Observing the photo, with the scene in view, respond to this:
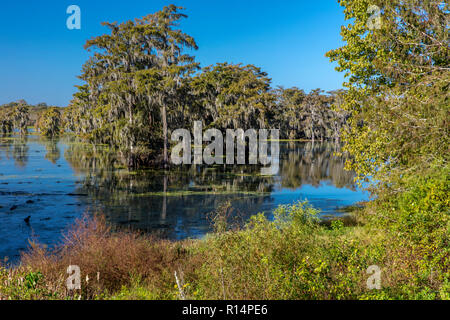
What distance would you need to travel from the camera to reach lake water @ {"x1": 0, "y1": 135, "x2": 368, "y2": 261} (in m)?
16.7

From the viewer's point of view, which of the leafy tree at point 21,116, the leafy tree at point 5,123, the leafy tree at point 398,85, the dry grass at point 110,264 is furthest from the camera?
the leafy tree at point 5,123

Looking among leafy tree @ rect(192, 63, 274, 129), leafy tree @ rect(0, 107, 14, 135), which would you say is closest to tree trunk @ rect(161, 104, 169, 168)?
leafy tree @ rect(192, 63, 274, 129)

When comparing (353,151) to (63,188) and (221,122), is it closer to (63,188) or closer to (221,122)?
(63,188)

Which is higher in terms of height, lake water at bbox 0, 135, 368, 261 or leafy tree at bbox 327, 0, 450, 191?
leafy tree at bbox 327, 0, 450, 191

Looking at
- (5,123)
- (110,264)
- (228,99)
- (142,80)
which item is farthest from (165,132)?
(5,123)

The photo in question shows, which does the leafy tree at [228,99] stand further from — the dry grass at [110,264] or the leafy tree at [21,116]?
the leafy tree at [21,116]

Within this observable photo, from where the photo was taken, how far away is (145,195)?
23.4 metres

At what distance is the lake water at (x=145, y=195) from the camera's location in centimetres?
1673

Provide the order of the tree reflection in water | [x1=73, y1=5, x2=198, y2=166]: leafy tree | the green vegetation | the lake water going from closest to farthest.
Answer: the green vegetation, the lake water, the tree reflection in water, [x1=73, y1=5, x2=198, y2=166]: leafy tree

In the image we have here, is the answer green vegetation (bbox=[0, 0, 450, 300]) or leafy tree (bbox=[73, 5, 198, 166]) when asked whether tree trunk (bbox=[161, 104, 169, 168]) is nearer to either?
leafy tree (bbox=[73, 5, 198, 166])

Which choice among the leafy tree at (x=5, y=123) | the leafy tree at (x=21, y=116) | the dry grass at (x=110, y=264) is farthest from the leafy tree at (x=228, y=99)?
the leafy tree at (x=5, y=123)

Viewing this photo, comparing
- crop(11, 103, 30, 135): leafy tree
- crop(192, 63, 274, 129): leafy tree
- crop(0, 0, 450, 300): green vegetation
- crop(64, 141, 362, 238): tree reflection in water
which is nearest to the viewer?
crop(0, 0, 450, 300): green vegetation

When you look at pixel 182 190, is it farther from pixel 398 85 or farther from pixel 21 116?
pixel 21 116
